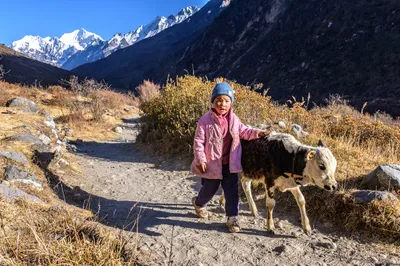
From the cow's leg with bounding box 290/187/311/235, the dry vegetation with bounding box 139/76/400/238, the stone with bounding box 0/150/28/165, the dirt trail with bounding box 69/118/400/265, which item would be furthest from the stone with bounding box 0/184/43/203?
the dry vegetation with bounding box 139/76/400/238

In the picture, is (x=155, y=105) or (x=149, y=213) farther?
(x=155, y=105)

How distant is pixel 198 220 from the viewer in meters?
4.29

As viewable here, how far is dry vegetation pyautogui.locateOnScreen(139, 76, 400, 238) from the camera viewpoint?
3.88 m

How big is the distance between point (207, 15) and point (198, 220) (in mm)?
177718

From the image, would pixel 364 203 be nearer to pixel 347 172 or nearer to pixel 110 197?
pixel 347 172

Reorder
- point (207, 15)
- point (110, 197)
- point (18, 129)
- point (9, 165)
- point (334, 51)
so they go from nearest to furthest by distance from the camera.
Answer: point (9, 165) → point (110, 197) → point (18, 129) → point (334, 51) → point (207, 15)

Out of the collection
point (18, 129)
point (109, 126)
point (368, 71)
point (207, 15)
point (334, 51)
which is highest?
point (207, 15)

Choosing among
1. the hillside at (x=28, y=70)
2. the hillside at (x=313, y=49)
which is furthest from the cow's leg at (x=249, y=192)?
the hillside at (x=28, y=70)

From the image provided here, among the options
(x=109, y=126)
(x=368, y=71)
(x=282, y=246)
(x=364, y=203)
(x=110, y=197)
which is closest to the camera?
(x=282, y=246)

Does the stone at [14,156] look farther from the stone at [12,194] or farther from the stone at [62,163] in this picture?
the stone at [12,194]

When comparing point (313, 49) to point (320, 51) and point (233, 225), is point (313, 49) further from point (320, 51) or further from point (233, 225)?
point (233, 225)

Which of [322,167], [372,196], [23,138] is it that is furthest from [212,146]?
[23,138]

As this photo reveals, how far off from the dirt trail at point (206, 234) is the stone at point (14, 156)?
1.09 metres

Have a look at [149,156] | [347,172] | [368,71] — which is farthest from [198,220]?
[368,71]
